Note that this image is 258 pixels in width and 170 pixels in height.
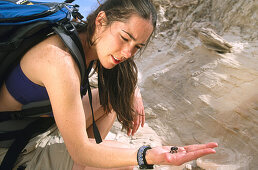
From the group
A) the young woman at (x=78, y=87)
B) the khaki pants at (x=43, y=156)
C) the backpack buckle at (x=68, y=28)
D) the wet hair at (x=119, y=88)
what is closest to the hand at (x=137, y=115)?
the wet hair at (x=119, y=88)

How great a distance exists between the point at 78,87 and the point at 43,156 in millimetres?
635

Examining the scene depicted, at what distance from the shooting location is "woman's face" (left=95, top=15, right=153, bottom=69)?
4.31 ft

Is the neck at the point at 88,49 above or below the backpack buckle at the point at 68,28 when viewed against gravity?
below

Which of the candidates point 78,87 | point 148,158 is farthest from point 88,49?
point 148,158

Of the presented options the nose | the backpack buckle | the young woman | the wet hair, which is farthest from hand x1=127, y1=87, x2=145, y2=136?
the backpack buckle

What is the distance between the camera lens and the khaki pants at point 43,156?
4.77ft

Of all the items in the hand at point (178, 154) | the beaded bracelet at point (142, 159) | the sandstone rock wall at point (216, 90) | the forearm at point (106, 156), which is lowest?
the sandstone rock wall at point (216, 90)

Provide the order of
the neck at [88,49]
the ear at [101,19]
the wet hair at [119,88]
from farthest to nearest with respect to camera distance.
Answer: the wet hair at [119,88], the neck at [88,49], the ear at [101,19]

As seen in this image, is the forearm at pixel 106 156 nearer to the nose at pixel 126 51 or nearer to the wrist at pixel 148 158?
the wrist at pixel 148 158

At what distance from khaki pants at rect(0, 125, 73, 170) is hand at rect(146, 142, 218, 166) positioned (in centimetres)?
67

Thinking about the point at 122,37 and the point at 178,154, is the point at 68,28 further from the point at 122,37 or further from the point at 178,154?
the point at 178,154

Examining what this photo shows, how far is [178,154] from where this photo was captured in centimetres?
106

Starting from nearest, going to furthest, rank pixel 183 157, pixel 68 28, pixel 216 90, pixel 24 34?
pixel 183 157
pixel 24 34
pixel 68 28
pixel 216 90

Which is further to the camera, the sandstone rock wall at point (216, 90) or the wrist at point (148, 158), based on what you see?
the sandstone rock wall at point (216, 90)
